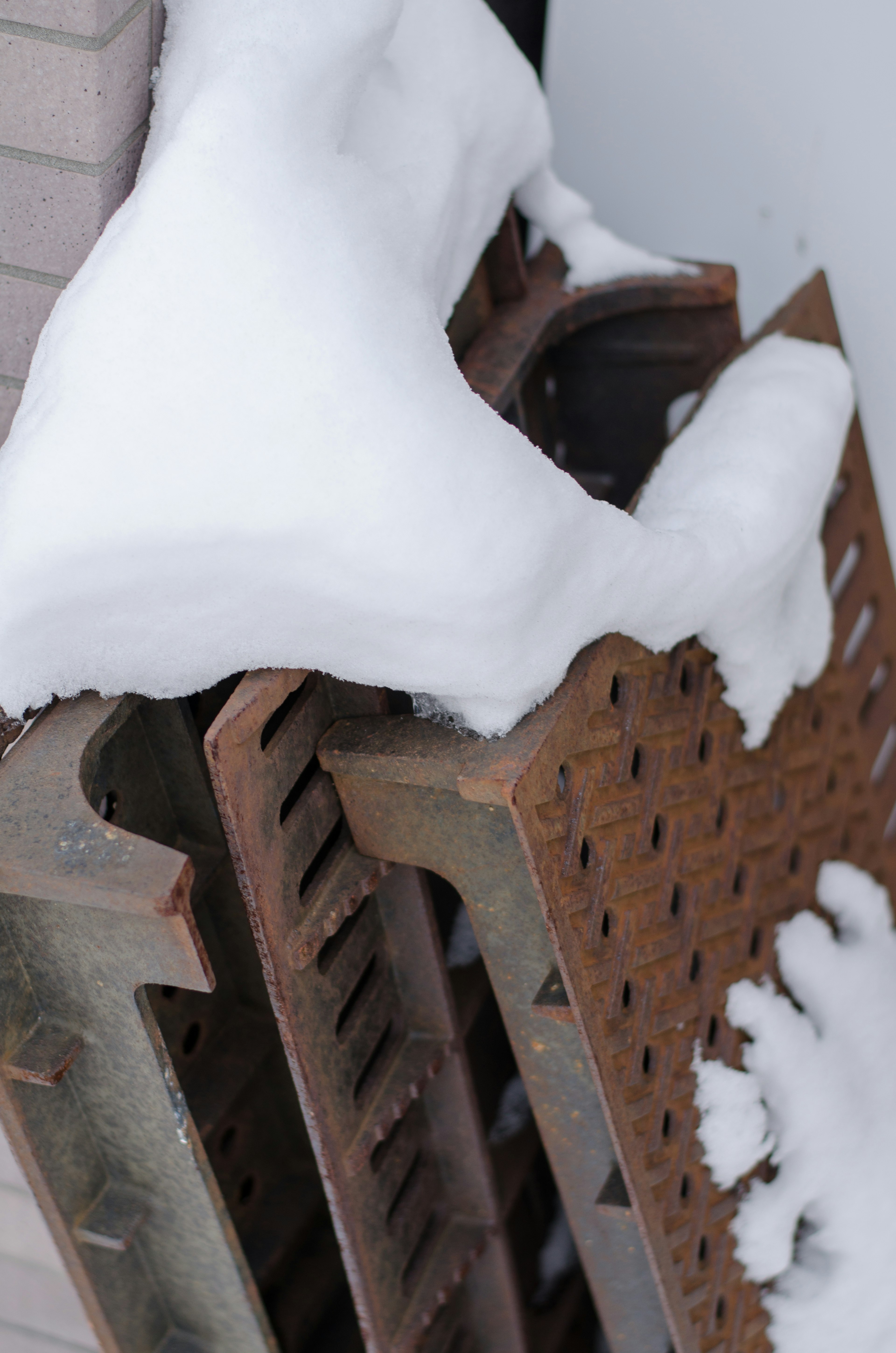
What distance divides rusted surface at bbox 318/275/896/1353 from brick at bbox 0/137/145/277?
0.49 meters

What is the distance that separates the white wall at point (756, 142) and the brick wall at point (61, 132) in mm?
948

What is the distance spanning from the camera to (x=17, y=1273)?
4.66 ft

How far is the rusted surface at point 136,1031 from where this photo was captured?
3.13ft

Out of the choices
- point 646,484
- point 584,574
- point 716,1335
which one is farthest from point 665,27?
point 716,1335

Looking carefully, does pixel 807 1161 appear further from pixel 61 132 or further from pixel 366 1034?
pixel 61 132

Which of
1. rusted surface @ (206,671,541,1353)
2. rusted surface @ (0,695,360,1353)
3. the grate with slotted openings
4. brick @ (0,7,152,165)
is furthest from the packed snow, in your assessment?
brick @ (0,7,152,165)

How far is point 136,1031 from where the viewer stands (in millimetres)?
1058

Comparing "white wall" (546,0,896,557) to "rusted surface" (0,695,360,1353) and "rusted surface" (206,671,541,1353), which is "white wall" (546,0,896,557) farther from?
"rusted surface" (0,695,360,1353)

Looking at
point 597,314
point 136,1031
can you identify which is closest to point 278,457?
point 136,1031

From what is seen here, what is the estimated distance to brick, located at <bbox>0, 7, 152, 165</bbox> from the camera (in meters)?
1.05

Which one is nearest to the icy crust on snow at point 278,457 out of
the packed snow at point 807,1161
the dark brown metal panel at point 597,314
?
the dark brown metal panel at point 597,314

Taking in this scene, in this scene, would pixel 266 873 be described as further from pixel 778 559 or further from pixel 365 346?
pixel 778 559

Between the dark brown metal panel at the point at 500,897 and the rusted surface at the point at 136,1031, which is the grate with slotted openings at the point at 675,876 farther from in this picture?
the rusted surface at the point at 136,1031

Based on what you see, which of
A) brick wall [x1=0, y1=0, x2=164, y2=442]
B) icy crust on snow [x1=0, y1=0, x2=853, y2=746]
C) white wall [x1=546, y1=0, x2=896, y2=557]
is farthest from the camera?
white wall [x1=546, y1=0, x2=896, y2=557]
